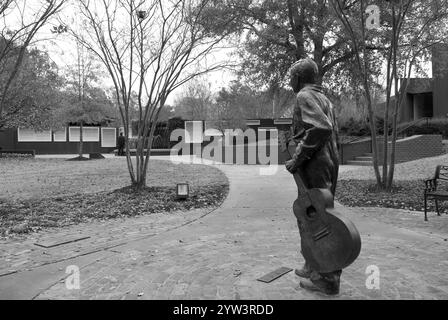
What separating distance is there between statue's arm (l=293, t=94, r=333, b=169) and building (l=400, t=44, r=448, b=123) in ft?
36.9

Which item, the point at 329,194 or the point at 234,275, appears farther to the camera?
the point at 234,275

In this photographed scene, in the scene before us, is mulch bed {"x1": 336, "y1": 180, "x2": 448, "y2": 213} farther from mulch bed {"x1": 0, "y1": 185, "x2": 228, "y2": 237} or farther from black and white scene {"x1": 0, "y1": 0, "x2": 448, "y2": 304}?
mulch bed {"x1": 0, "y1": 185, "x2": 228, "y2": 237}

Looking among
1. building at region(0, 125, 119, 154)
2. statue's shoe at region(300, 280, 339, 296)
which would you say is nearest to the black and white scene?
statue's shoe at region(300, 280, 339, 296)

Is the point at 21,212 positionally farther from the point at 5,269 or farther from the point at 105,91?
the point at 105,91

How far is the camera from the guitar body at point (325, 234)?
10.6ft

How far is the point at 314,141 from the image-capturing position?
3383 mm

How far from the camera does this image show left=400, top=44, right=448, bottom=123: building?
1598cm

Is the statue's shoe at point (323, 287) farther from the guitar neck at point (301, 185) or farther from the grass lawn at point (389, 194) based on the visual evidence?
the grass lawn at point (389, 194)

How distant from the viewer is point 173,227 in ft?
22.0

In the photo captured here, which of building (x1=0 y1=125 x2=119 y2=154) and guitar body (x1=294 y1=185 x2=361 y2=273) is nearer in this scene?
guitar body (x1=294 y1=185 x2=361 y2=273)

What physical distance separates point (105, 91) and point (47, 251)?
1029 inches

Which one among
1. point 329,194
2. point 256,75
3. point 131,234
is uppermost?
point 256,75

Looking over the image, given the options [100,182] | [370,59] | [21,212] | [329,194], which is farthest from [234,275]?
[370,59]

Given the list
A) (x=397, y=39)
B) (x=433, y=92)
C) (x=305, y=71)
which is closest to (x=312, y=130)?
(x=305, y=71)
